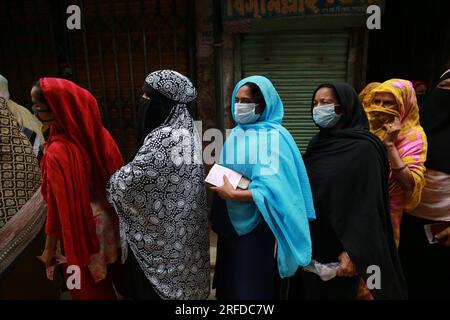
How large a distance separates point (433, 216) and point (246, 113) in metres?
1.47

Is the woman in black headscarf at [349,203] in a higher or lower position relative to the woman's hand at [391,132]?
lower

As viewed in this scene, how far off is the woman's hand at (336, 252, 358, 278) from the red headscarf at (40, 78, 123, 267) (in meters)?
1.41

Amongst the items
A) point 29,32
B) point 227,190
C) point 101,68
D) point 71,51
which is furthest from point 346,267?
point 29,32

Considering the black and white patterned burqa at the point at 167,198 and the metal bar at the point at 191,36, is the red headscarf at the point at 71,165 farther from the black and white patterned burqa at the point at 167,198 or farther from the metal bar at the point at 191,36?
the metal bar at the point at 191,36

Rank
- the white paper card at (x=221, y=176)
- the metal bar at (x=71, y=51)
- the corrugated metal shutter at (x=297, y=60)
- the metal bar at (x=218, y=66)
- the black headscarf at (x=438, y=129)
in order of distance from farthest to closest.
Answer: the metal bar at (x=71, y=51), the corrugated metal shutter at (x=297, y=60), the metal bar at (x=218, y=66), the black headscarf at (x=438, y=129), the white paper card at (x=221, y=176)

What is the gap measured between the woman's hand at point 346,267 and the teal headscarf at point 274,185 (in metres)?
0.22

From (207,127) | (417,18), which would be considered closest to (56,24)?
(207,127)

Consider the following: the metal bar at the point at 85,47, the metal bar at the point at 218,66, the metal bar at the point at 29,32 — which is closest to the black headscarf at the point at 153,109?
A: the metal bar at the point at 218,66

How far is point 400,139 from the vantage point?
1.87 meters

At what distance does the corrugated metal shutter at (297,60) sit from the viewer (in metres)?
3.73

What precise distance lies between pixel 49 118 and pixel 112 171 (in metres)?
0.45

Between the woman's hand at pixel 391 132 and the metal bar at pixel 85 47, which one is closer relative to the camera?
the woman's hand at pixel 391 132

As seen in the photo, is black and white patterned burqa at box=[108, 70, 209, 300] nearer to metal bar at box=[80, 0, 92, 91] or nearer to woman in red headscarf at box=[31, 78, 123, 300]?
woman in red headscarf at box=[31, 78, 123, 300]

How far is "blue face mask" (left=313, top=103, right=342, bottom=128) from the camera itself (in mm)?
1689
